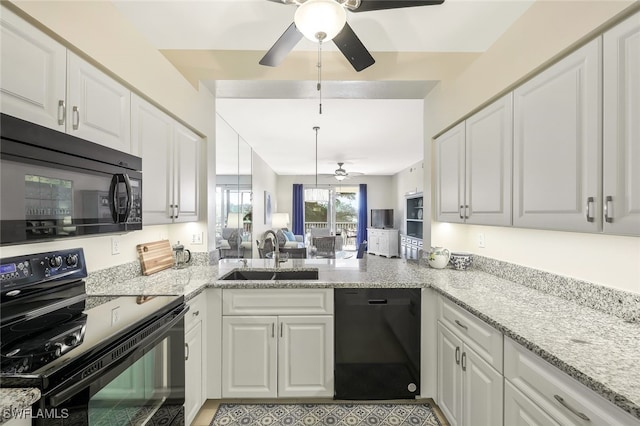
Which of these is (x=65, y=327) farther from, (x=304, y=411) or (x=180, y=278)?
(x=304, y=411)

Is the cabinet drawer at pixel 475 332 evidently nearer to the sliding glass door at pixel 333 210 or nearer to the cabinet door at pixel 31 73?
the cabinet door at pixel 31 73

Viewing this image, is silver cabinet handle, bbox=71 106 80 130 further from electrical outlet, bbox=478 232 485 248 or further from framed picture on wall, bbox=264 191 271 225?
framed picture on wall, bbox=264 191 271 225

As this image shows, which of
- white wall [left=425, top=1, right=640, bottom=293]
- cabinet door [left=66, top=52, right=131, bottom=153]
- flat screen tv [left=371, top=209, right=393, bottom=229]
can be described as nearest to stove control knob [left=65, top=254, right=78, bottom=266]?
Result: cabinet door [left=66, top=52, right=131, bottom=153]

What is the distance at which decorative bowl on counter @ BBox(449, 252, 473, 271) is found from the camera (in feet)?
7.72

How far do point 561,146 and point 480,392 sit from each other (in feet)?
4.01

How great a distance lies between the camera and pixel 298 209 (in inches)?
367

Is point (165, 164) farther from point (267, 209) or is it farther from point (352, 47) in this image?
point (267, 209)

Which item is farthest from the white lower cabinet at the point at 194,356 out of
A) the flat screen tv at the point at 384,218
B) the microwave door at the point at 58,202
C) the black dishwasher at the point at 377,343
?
the flat screen tv at the point at 384,218

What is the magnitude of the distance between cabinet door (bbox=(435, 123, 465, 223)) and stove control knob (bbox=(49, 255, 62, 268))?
241 cm

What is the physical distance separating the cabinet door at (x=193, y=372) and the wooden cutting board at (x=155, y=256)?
636mm

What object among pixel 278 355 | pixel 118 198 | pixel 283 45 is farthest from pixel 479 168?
pixel 118 198

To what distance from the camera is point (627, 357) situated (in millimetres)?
922

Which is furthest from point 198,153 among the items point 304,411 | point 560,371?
point 560,371

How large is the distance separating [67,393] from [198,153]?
6.60 feet
